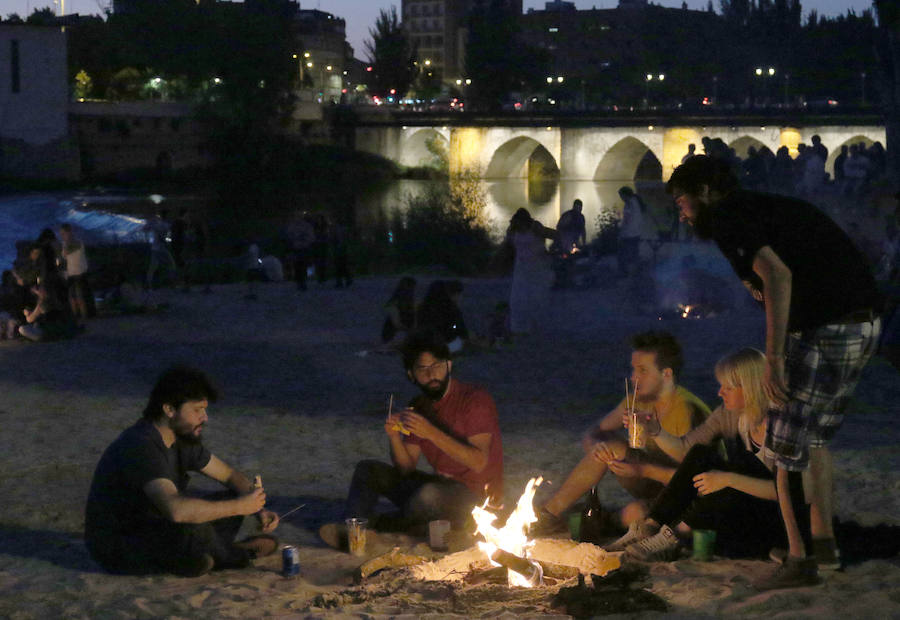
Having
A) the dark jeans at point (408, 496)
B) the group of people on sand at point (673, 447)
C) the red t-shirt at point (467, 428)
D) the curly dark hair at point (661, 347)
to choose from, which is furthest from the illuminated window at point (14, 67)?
the curly dark hair at point (661, 347)

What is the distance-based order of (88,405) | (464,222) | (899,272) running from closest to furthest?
(88,405) → (899,272) → (464,222)

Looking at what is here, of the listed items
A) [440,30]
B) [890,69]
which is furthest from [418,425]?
[440,30]

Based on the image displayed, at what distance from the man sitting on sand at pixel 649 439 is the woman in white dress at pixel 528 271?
253 inches

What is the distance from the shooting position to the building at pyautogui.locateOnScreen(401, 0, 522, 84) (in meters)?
127

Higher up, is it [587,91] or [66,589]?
[587,91]

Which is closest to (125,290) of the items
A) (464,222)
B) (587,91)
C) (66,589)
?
(464,222)

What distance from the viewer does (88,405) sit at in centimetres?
958

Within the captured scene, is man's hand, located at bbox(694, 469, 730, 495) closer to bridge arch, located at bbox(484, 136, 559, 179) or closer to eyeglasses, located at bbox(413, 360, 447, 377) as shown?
eyeglasses, located at bbox(413, 360, 447, 377)

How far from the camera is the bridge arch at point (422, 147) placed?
68562 millimetres

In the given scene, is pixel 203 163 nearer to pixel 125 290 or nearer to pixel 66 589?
pixel 125 290

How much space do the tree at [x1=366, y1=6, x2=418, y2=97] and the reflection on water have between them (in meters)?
24.1

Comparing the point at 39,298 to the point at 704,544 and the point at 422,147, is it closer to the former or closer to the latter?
the point at 704,544

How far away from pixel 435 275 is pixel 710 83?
71903 millimetres

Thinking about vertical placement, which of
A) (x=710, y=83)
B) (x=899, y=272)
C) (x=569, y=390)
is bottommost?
(x=569, y=390)
